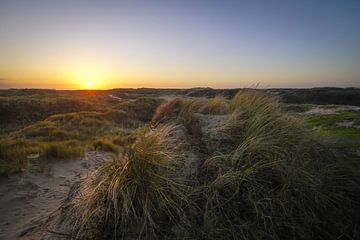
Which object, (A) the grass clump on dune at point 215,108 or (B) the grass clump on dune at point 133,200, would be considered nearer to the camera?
(B) the grass clump on dune at point 133,200

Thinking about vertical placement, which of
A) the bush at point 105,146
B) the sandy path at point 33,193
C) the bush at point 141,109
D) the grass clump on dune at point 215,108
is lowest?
the bush at point 141,109

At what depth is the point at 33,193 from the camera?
16.9ft

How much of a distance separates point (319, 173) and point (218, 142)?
4.88ft

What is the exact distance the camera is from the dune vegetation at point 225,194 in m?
2.87

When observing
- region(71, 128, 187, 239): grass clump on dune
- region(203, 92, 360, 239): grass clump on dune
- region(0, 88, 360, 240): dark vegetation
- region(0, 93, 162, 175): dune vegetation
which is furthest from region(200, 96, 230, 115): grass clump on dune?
region(71, 128, 187, 239): grass clump on dune

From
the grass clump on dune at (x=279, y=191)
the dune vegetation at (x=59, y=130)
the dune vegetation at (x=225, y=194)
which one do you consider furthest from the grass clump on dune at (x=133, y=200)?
the dune vegetation at (x=59, y=130)

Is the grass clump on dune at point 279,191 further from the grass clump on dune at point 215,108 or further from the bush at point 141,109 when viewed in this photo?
the bush at point 141,109

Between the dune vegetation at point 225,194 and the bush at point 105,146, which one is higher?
the dune vegetation at point 225,194

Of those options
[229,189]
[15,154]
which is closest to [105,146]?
[15,154]

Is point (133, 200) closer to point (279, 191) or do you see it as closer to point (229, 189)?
point (229, 189)

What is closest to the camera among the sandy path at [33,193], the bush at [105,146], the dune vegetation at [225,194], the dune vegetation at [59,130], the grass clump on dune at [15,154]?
the dune vegetation at [225,194]

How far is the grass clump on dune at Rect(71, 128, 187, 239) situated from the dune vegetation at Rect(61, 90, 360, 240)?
1cm

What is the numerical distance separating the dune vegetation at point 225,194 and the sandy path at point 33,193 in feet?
2.87

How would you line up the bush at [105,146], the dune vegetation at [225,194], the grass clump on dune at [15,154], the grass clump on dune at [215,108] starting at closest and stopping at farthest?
1. the dune vegetation at [225,194]
2. the grass clump on dune at [15,154]
3. the grass clump on dune at [215,108]
4. the bush at [105,146]
